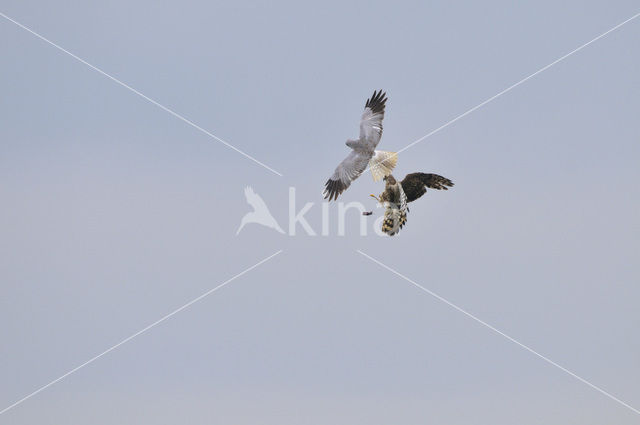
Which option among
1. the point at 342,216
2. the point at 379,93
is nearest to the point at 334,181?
the point at 342,216

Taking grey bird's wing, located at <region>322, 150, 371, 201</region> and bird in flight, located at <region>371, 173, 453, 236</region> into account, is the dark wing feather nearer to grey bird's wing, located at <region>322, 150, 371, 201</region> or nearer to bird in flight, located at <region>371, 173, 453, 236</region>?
bird in flight, located at <region>371, 173, 453, 236</region>

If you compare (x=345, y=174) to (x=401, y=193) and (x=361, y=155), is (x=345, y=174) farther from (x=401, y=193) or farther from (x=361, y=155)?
(x=401, y=193)

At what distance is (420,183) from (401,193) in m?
0.95

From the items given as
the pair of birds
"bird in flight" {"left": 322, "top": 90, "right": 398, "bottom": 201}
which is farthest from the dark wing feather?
"bird in flight" {"left": 322, "top": 90, "right": 398, "bottom": 201}

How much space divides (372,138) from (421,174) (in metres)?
3.61

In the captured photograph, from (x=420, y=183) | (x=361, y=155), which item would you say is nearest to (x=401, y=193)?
(x=420, y=183)

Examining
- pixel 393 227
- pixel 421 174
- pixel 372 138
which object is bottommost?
pixel 393 227

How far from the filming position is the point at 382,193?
3123 centimetres

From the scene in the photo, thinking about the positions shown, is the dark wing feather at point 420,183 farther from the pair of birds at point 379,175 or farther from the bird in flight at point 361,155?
the bird in flight at point 361,155

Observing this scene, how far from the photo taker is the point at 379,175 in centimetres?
3225

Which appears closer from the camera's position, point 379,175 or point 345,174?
point 379,175

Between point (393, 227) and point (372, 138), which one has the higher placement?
point (372, 138)

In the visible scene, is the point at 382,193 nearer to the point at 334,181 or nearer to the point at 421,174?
the point at 421,174

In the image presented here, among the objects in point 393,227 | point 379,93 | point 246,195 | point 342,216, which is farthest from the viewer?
point 246,195
